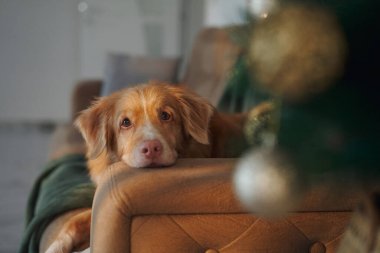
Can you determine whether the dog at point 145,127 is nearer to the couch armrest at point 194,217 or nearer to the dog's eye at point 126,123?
the dog's eye at point 126,123

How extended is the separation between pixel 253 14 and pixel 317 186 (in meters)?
0.25

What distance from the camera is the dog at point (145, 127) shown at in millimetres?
1410

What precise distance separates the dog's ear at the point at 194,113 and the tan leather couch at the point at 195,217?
1.33ft

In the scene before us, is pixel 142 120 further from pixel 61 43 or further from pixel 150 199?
pixel 61 43

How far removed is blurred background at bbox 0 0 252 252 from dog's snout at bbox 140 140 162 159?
13.4ft

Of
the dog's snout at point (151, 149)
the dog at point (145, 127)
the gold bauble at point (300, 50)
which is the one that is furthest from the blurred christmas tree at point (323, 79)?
the dog at point (145, 127)

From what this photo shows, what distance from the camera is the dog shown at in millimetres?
1410

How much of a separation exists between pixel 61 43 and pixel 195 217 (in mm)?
4899

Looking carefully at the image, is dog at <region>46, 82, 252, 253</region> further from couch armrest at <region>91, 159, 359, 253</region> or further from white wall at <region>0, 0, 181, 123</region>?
white wall at <region>0, 0, 181, 123</region>

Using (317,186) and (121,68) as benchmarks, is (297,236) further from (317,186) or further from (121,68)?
(121,68)

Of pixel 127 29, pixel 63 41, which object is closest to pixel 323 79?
pixel 127 29

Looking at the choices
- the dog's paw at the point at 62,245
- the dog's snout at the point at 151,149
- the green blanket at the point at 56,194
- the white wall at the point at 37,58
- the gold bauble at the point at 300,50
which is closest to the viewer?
the gold bauble at the point at 300,50

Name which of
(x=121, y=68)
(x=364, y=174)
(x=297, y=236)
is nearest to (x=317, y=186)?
(x=364, y=174)

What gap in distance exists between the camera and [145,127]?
1436mm
